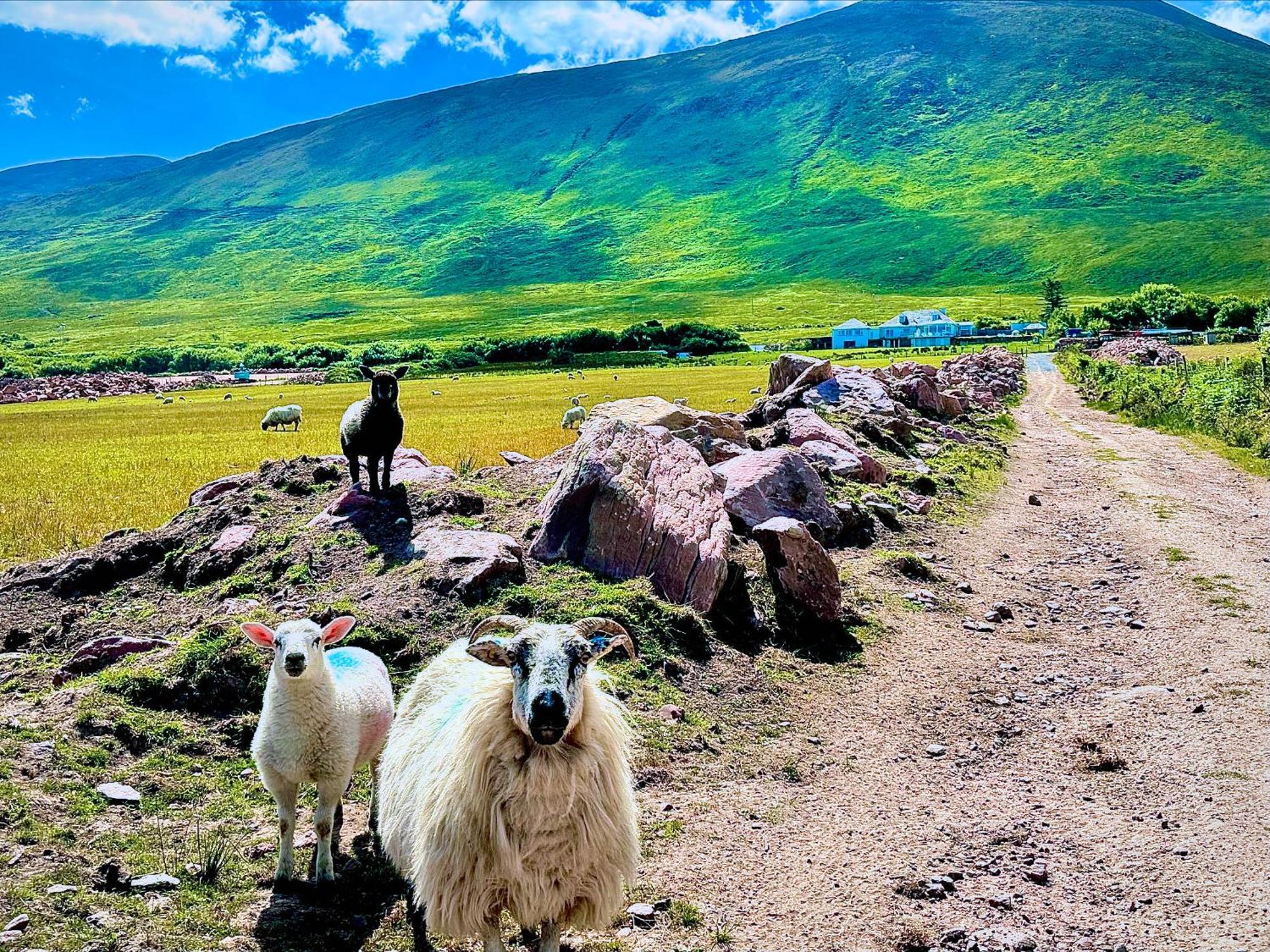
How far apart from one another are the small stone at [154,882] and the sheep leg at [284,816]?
0.66 m

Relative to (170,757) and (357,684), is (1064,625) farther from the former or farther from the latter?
(170,757)

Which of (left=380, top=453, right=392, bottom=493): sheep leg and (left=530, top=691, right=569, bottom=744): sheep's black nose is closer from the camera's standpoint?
(left=530, top=691, right=569, bottom=744): sheep's black nose

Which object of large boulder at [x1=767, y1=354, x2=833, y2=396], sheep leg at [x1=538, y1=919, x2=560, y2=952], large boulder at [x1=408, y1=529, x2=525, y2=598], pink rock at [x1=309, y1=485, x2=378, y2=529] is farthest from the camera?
large boulder at [x1=767, y1=354, x2=833, y2=396]

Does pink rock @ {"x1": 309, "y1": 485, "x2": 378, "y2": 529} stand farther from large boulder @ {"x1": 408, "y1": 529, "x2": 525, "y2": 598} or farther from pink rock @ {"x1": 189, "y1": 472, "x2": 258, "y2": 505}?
pink rock @ {"x1": 189, "y1": 472, "x2": 258, "y2": 505}

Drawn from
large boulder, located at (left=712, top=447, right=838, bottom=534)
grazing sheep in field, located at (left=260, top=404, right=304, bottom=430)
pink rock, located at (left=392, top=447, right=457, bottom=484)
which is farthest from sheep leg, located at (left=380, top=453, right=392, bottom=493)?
grazing sheep in field, located at (left=260, top=404, right=304, bottom=430)

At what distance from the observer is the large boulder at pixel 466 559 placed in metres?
10.9

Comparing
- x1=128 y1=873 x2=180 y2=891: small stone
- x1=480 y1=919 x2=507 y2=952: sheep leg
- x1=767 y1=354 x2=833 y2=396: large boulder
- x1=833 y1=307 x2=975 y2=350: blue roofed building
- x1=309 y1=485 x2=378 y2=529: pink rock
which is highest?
x1=833 y1=307 x2=975 y2=350: blue roofed building

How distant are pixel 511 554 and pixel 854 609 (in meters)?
4.73

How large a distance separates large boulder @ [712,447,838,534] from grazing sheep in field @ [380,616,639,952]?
8908 mm

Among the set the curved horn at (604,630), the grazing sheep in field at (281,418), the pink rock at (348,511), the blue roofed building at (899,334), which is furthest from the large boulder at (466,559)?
the blue roofed building at (899,334)

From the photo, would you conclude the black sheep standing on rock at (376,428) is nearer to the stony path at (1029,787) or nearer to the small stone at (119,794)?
the small stone at (119,794)

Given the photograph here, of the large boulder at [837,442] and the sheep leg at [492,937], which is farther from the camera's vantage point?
the large boulder at [837,442]

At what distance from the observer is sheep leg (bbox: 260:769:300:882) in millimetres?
6410

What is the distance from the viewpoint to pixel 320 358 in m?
131
